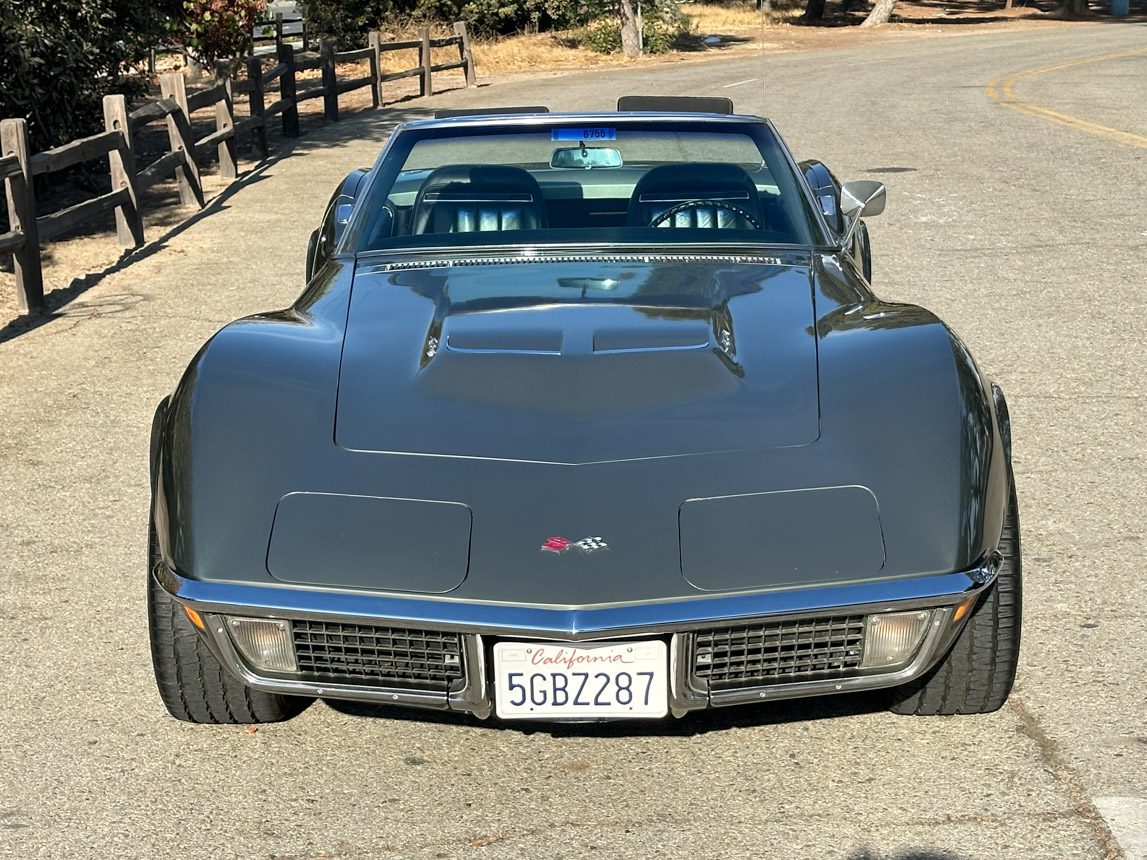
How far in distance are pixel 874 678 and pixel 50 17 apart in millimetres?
12682

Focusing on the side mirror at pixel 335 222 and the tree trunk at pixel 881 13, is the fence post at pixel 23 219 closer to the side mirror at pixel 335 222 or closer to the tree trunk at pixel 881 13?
the side mirror at pixel 335 222

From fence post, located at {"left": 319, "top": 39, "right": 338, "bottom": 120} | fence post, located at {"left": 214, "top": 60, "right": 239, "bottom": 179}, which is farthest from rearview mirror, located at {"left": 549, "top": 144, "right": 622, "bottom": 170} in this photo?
fence post, located at {"left": 319, "top": 39, "right": 338, "bottom": 120}

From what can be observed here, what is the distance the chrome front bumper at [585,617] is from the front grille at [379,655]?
2cm

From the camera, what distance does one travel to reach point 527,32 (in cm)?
3897

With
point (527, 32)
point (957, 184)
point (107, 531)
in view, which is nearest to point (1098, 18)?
point (527, 32)

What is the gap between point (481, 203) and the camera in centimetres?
505

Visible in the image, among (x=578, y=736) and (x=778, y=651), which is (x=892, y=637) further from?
(x=578, y=736)

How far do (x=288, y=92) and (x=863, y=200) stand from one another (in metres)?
14.5

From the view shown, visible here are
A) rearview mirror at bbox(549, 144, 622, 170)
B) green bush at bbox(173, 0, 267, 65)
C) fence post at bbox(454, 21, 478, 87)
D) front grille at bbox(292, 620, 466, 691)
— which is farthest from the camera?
fence post at bbox(454, 21, 478, 87)

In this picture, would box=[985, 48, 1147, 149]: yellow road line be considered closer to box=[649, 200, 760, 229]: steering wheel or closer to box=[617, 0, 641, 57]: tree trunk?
box=[617, 0, 641, 57]: tree trunk

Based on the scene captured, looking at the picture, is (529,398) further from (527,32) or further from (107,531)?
(527,32)

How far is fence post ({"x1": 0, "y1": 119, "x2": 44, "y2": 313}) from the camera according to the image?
9344mm

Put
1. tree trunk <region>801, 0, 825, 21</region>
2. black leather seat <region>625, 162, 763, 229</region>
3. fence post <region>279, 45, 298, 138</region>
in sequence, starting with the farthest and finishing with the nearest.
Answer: tree trunk <region>801, 0, 825, 21</region> → fence post <region>279, 45, 298, 138</region> → black leather seat <region>625, 162, 763, 229</region>

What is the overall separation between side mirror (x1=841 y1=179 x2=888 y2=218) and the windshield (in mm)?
362
